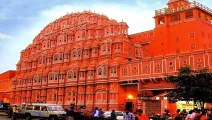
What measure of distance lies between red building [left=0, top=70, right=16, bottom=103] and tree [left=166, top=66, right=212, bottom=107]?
192ft

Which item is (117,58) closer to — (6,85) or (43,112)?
(43,112)

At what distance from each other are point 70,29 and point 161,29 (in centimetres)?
2223

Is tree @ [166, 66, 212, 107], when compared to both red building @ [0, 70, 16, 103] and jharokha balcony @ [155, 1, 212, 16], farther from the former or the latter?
red building @ [0, 70, 16, 103]

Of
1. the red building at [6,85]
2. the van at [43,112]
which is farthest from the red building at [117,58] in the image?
the van at [43,112]

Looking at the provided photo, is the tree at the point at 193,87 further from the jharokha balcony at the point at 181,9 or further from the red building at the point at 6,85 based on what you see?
the red building at the point at 6,85

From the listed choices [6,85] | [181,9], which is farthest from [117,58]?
[6,85]

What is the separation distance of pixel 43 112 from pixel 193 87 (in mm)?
15414

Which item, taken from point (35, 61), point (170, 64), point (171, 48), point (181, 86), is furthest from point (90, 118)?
point (35, 61)

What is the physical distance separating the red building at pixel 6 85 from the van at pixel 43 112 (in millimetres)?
49006

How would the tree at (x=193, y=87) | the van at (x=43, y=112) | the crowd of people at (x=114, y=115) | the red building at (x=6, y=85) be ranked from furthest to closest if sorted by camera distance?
the red building at (x=6, y=85) → the van at (x=43, y=112) → the tree at (x=193, y=87) → the crowd of people at (x=114, y=115)

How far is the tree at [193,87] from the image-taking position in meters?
26.4

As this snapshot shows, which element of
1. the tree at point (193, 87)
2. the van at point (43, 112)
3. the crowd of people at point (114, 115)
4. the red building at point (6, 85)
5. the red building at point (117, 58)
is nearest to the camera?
the crowd of people at point (114, 115)

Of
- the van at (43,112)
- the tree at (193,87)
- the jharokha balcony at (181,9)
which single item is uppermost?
the jharokha balcony at (181,9)

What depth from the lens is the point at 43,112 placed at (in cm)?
2900
